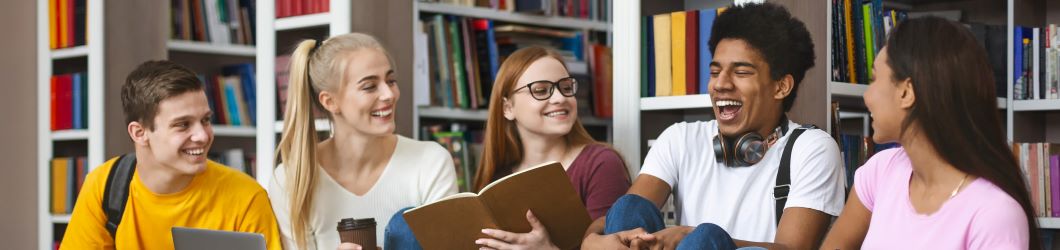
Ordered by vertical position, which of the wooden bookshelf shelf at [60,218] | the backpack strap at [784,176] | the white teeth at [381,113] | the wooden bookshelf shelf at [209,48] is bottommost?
the wooden bookshelf shelf at [60,218]

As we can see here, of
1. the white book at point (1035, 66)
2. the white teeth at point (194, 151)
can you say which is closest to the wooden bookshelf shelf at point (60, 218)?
the white teeth at point (194, 151)

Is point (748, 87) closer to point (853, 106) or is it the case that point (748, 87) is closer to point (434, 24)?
point (853, 106)

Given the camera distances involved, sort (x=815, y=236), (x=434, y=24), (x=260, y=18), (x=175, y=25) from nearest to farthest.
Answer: (x=815, y=236) < (x=260, y=18) < (x=434, y=24) < (x=175, y=25)

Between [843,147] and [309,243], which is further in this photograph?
[309,243]

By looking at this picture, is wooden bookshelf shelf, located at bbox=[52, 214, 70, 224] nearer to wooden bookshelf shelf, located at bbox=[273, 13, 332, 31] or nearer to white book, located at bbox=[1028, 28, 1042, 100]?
wooden bookshelf shelf, located at bbox=[273, 13, 332, 31]

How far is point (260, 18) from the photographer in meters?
3.37

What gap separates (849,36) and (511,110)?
0.85m

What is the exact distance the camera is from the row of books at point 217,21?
4480mm

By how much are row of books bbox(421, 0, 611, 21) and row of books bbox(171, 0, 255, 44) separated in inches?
39.3

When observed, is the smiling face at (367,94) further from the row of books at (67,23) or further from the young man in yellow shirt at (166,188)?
the row of books at (67,23)

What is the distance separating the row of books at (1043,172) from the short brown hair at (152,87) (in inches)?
84.1

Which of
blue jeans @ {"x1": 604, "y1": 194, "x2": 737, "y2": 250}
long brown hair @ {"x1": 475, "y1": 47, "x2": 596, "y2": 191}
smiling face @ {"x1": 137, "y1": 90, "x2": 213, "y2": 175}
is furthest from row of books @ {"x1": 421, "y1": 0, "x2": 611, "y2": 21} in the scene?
blue jeans @ {"x1": 604, "y1": 194, "x2": 737, "y2": 250}

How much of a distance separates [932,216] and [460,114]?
236 centimetres

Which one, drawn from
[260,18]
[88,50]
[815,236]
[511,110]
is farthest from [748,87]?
[88,50]
